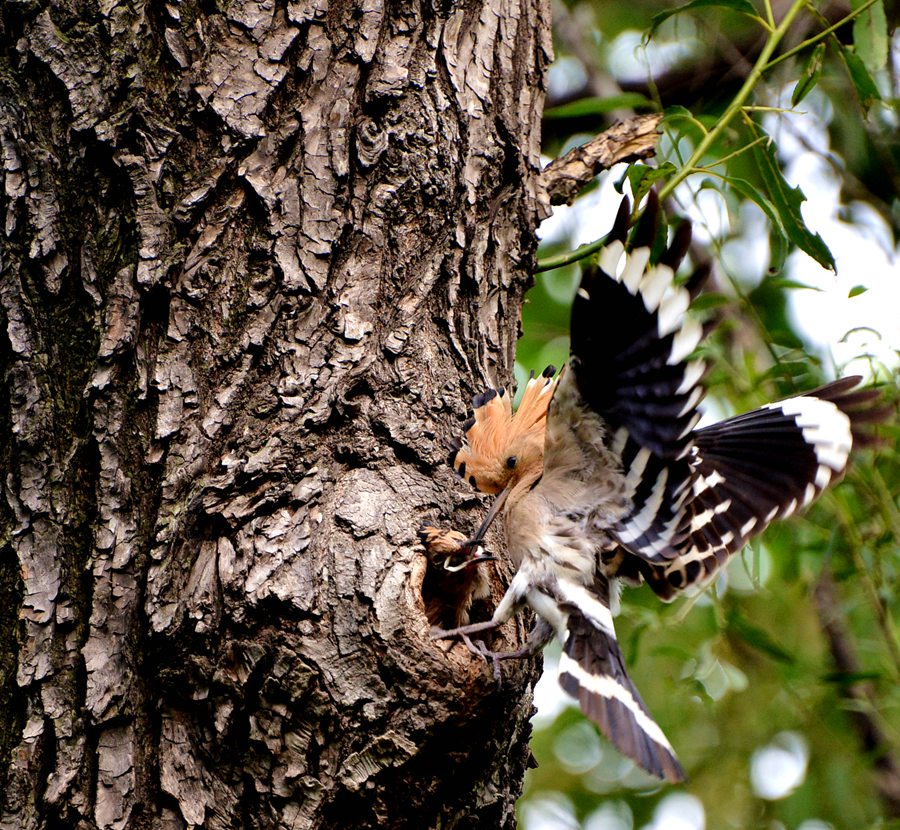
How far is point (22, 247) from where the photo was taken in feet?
4.91

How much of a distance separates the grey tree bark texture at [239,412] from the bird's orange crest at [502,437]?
2.0 inches

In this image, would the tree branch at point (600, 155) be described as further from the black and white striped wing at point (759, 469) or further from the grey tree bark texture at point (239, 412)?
the black and white striped wing at point (759, 469)

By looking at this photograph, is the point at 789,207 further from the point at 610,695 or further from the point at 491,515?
the point at 610,695

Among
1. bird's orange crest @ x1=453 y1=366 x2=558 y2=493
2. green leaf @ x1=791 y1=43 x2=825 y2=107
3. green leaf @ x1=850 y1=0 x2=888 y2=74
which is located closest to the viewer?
bird's orange crest @ x1=453 y1=366 x2=558 y2=493

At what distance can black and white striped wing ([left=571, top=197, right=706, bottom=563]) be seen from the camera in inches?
54.5

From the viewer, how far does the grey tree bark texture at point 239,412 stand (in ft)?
4.46

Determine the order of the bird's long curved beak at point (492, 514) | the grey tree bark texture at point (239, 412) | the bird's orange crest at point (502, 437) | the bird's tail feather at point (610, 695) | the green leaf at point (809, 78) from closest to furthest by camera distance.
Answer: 1. the grey tree bark texture at point (239, 412)
2. the bird's tail feather at point (610, 695)
3. the bird's long curved beak at point (492, 514)
4. the bird's orange crest at point (502, 437)
5. the green leaf at point (809, 78)

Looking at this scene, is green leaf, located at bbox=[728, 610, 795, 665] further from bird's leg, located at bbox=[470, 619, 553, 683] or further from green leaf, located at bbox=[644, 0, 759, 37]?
green leaf, located at bbox=[644, 0, 759, 37]

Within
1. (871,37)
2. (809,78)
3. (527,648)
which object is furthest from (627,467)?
(871,37)

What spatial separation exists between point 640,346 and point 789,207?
0.61 meters

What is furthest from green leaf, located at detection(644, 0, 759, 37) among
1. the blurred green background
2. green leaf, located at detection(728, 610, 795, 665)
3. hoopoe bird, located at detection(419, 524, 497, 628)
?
green leaf, located at detection(728, 610, 795, 665)

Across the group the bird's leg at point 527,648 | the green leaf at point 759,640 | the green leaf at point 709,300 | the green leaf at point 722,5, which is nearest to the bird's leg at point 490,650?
the bird's leg at point 527,648

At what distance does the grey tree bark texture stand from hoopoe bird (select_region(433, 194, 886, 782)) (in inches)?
5.5

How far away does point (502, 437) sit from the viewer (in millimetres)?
1771
